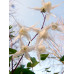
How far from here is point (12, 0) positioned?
603mm

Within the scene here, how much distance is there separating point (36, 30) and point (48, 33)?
3 cm

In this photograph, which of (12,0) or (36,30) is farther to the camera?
(12,0)
